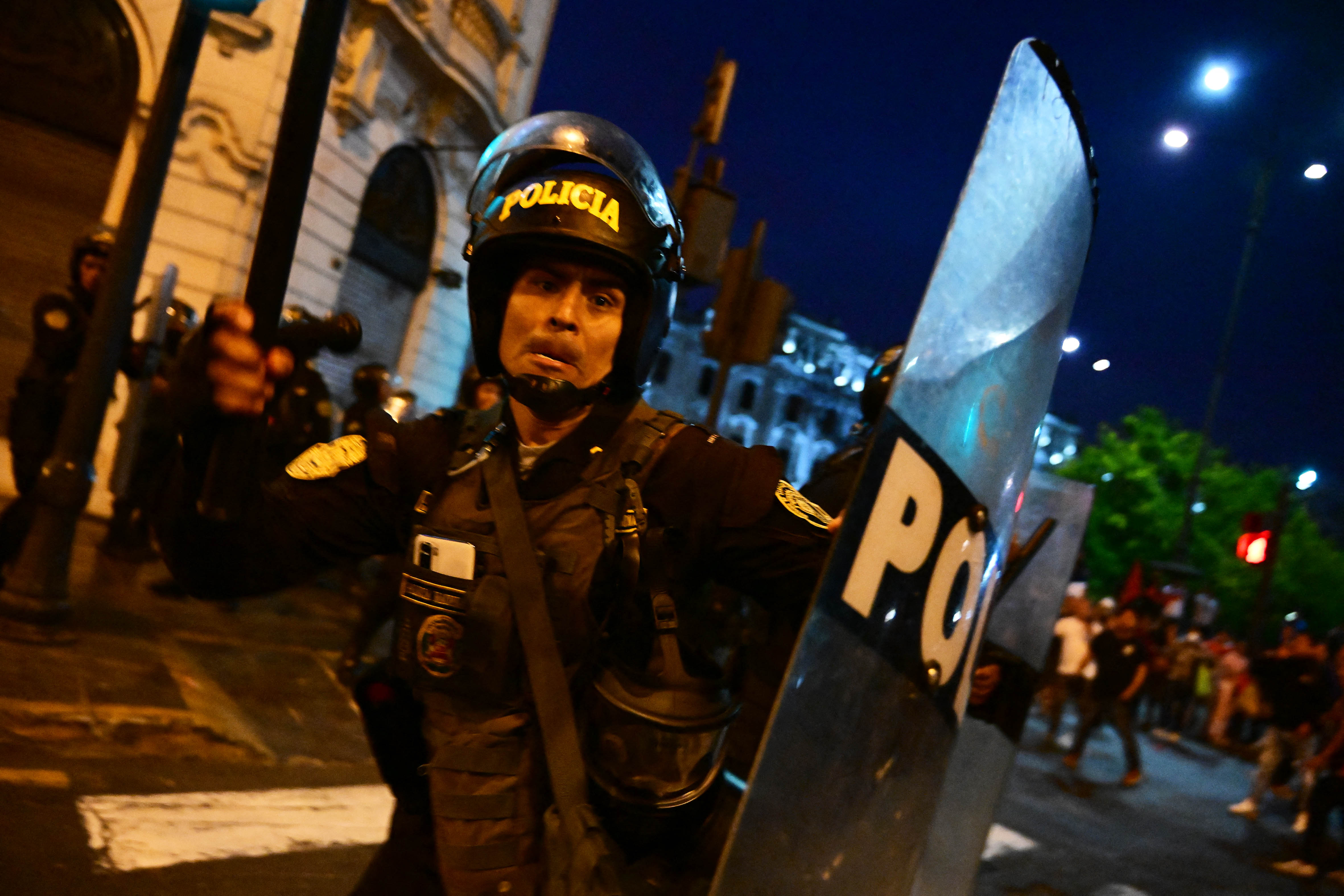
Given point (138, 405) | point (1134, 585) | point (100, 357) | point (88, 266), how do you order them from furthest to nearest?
point (1134, 585) → point (138, 405) → point (88, 266) → point (100, 357)

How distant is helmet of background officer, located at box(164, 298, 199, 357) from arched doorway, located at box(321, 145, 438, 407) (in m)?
4.74

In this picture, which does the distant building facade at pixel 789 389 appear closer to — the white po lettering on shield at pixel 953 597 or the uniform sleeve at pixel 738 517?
the uniform sleeve at pixel 738 517

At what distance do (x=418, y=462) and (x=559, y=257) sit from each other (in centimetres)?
47

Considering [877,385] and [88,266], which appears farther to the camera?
[88,266]

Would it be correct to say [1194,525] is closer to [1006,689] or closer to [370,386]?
[370,386]

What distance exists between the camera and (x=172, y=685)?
4367 mm

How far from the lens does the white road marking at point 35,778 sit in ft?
10.5

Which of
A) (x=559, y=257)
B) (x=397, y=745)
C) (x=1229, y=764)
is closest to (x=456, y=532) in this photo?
(x=397, y=745)

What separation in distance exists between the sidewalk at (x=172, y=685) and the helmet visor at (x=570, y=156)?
2521 mm

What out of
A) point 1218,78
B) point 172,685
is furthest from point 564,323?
point 1218,78

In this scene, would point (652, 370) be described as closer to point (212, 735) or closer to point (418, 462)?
point (418, 462)

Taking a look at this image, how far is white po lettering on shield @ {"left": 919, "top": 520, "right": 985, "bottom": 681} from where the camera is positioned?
1065 mm

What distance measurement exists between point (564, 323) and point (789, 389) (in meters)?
52.6

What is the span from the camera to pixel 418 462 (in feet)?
5.24
